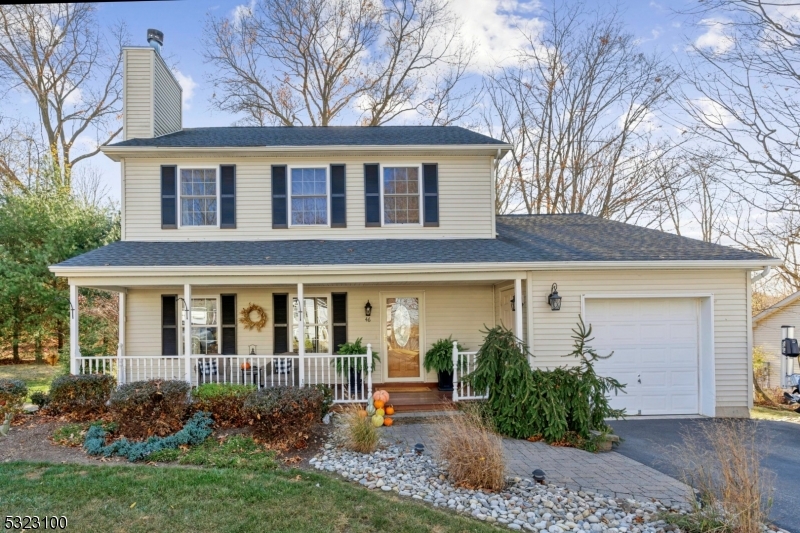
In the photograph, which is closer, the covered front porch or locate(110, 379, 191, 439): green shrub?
locate(110, 379, 191, 439): green shrub

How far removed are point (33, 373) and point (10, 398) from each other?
860cm

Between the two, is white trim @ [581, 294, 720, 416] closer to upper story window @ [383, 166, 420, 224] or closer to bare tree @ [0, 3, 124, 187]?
upper story window @ [383, 166, 420, 224]

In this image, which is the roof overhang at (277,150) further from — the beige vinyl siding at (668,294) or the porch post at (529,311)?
the beige vinyl siding at (668,294)

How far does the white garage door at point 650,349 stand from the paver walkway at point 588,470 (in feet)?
8.55

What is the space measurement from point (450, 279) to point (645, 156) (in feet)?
44.0

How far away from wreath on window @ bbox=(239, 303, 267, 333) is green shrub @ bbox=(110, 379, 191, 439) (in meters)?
3.46

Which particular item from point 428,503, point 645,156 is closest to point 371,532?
point 428,503

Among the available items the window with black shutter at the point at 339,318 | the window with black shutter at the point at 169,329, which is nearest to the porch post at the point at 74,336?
the window with black shutter at the point at 169,329

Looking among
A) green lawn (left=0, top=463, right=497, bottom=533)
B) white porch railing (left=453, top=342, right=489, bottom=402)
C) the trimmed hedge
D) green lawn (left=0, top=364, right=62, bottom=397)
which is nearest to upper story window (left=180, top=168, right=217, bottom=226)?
the trimmed hedge

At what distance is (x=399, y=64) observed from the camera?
19.6 m

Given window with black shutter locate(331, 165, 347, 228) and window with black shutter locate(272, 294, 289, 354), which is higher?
window with black shutter locate(331, 165, 347, 228)

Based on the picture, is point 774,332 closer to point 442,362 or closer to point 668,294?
point 668,294

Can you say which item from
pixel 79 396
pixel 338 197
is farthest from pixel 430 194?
pixel 79 396

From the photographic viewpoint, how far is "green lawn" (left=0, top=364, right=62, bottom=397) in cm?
1284
